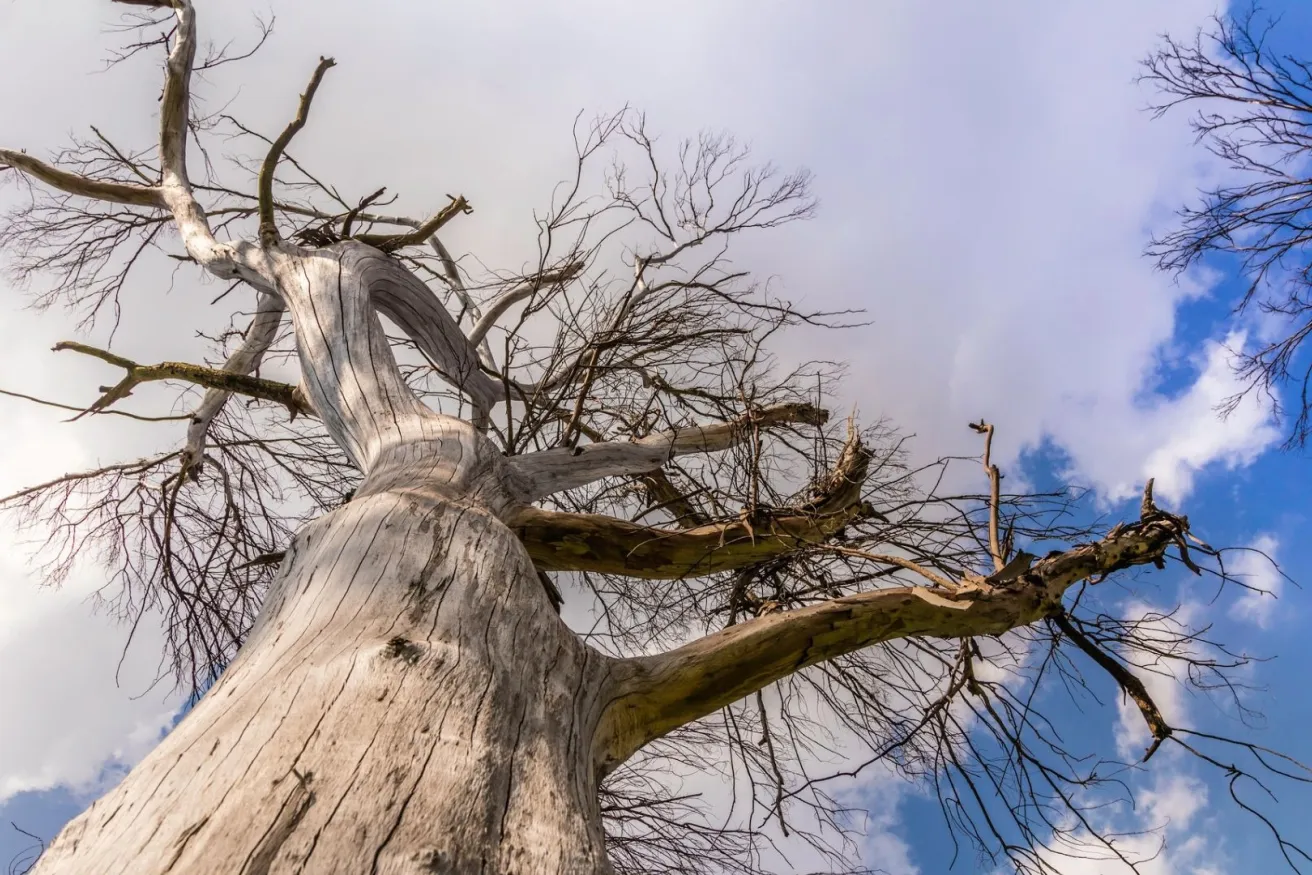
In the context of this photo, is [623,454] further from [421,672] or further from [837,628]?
[421,672]

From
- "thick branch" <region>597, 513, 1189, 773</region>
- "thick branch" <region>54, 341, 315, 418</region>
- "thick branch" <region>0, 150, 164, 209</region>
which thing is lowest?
"thick branch" <region>597, 513, 1189, 773</region>

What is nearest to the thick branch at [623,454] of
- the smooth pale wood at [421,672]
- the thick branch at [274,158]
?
the smooth pale wood at [421,672]

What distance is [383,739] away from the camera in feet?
3.86

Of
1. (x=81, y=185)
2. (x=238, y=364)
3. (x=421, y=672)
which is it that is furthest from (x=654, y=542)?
(x=81, y=185)

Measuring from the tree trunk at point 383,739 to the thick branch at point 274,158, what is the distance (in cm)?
221

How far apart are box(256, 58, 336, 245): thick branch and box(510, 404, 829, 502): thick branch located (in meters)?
1.69

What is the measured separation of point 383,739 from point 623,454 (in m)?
2.34

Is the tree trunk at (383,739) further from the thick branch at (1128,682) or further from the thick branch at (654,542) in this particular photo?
the thick branch at (1128,682)

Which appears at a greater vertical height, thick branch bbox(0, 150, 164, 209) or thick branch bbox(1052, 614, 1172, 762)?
thick branch bbox(0, 150, 164, 209)

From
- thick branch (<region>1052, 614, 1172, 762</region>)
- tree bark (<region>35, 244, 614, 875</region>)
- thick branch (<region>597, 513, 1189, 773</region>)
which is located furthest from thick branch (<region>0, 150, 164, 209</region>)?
thick branch (<region>1052, 614, 1172, 762</region>)

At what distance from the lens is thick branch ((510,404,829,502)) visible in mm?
2979

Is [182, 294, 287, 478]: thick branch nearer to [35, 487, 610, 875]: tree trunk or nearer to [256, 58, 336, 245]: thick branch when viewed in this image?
[256, 58, 336, 245]: thick branch

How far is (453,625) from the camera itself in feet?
5.12

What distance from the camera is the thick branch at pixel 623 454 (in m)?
2.98
